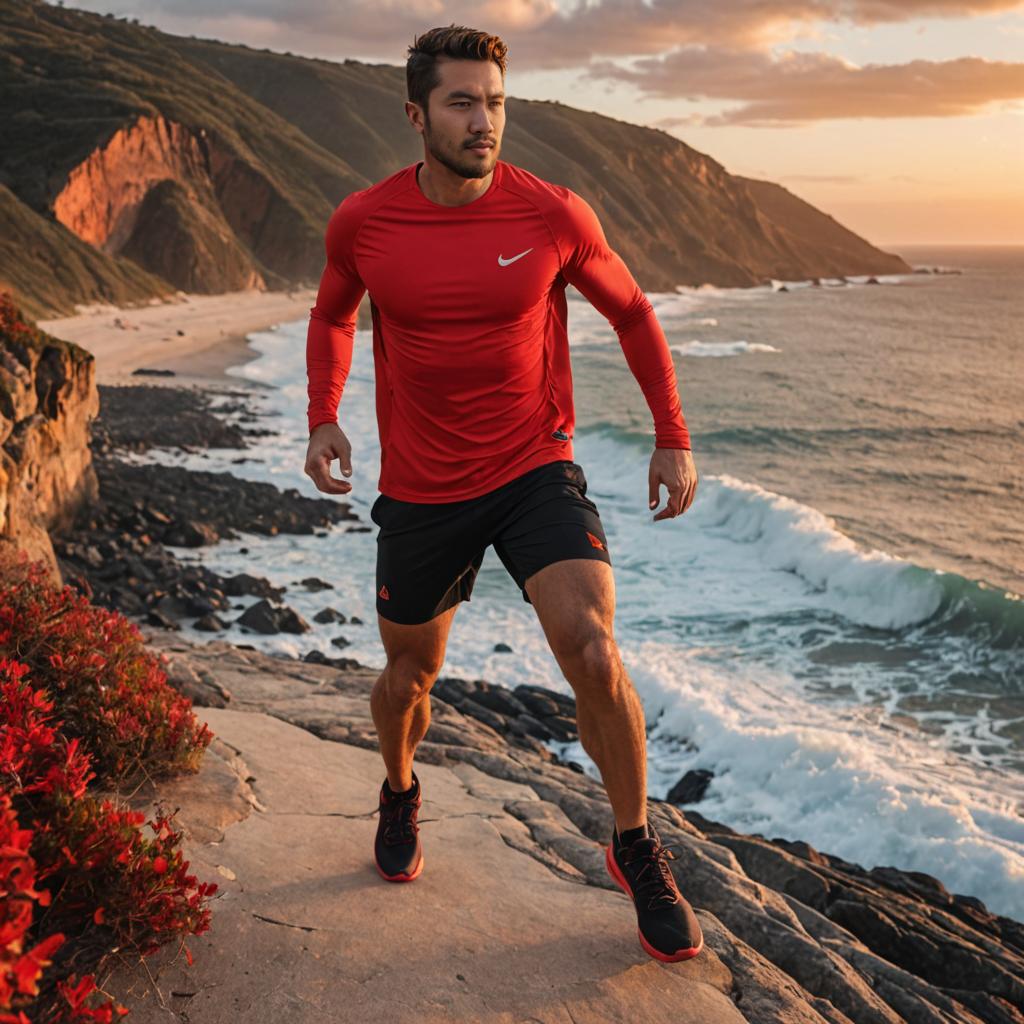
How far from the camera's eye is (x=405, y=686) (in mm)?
3895

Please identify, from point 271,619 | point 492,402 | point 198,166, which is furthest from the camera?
point 198,166

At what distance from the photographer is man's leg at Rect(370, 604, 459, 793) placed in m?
3.78

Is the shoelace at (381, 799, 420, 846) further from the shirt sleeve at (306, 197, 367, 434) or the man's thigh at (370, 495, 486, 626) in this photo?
the shirt sleeve at (306, 197, 367, 434)

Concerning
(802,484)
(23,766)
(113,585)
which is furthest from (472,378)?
(802,484)

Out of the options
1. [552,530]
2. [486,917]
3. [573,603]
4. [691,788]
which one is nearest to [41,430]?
[691,788]

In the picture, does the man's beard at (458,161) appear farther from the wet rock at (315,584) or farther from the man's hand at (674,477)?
the wet rock at (315,584)

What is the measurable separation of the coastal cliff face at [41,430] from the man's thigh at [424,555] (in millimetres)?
6632

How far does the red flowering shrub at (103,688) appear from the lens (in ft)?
13.4

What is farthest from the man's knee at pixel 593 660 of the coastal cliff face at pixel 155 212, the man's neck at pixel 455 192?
the coastal cliff face at pixel 155 212

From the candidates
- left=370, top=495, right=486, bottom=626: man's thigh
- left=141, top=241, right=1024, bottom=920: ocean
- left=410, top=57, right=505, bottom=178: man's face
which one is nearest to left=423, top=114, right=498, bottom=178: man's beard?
left=410, top=57, right=505, bottom=178: man's face

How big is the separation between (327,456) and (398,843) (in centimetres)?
150

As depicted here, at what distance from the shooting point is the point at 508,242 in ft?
11.4

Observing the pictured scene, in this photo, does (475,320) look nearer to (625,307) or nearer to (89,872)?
(625,307)

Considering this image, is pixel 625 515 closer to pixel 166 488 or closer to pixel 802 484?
pixel 802 484
